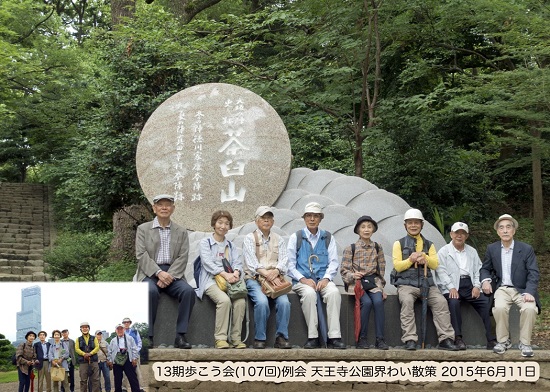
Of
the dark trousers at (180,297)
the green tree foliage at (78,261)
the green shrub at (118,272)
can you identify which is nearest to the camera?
the dark trousers at (180,297)

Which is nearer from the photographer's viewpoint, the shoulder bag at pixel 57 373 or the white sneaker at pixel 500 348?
the shoulder bag at pixel 57 373

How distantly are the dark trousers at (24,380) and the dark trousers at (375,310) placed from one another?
2.85 metres

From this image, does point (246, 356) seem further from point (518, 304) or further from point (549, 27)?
point (549, 27)

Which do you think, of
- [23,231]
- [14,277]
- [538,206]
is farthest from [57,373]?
[23,231]

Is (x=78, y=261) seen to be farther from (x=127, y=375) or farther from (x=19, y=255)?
(x=127, y=375)

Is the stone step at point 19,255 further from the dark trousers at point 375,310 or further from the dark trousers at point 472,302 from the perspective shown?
the dark trousers at point 472,302

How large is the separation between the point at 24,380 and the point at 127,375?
0.59 m

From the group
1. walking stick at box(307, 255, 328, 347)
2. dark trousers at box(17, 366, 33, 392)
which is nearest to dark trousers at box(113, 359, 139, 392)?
dark trousers at box(17, 366, 33, 392)

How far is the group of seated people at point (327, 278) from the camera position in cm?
602

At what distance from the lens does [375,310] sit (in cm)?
616

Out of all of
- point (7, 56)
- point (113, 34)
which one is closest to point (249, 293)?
point (113, 34)
